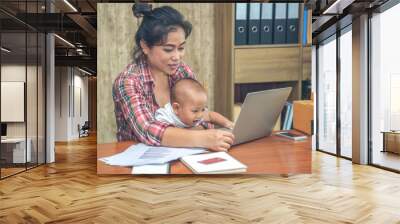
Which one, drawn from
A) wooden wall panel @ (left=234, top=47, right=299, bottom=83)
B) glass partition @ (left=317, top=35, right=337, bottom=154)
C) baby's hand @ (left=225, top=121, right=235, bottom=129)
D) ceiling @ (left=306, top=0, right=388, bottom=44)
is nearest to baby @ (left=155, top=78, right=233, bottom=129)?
baby's hand @ (left=225, top=121, right=235, bottom=129)

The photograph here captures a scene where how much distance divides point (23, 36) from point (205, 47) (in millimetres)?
3208

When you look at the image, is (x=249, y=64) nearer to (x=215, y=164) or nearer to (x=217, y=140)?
(x=217, y=140)

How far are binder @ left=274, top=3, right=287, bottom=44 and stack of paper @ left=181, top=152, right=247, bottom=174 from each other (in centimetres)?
202

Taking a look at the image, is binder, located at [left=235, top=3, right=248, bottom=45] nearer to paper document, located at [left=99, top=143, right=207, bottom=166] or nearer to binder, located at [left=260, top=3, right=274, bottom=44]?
binder, located at [left=260, top=3, right=274, bottom=44]

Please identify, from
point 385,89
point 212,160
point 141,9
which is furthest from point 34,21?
point 385,89

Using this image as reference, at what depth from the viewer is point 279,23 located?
6133mm

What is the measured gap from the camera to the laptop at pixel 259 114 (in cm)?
607

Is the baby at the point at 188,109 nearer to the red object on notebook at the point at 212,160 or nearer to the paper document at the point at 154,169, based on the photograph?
the red object on notebook at the point at 212,160

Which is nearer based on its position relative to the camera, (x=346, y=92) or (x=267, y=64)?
(x=267, y=64)

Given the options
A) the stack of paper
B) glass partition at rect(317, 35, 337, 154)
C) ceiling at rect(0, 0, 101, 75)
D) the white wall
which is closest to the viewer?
the stack of paper

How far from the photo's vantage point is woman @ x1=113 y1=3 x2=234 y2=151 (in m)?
6.07

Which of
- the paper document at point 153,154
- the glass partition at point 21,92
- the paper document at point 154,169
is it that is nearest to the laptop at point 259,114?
the paper document at point 153,154

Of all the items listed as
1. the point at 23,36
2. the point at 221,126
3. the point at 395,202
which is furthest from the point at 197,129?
the point at 23,36

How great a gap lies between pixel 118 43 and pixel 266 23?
238 cm
